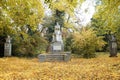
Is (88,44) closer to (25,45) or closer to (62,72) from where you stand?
(25,45)

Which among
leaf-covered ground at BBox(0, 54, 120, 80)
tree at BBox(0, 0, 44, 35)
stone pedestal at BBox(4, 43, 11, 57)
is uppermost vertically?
tree at BBox(0, 0, 44, 35)

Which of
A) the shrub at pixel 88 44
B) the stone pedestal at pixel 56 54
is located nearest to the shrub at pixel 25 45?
the stone pedestal at pixel 56 54

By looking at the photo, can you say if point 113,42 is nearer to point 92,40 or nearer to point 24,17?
point 92,40

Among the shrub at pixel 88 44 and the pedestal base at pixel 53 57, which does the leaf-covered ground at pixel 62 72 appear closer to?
the pedestal base at pixel 53 57

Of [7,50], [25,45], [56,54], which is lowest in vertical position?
[56,54]

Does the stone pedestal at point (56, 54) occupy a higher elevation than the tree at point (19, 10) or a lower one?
lower

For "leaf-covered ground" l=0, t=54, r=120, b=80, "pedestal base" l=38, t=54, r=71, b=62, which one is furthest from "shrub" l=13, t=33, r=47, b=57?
"leaf-covered ground" l=0, t=54, r=120, b=80

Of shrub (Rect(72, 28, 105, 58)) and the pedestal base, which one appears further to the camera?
shrub (Rect(72, 28, 105, 58))

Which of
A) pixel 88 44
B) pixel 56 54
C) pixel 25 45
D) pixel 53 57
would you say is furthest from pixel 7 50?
pixel 88 44

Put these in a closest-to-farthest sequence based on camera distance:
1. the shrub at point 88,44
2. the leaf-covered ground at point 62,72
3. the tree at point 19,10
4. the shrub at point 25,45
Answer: the leaf-covered ground at point 62,72 → the tree at point 19,10 → the shrub at point 88,44 → the shrub at point 25,45

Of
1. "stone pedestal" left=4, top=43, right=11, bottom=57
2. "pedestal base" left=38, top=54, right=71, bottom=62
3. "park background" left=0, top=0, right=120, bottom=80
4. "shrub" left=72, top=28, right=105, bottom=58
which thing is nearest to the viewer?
"park background" left=0, top=0, right=120, bottom=80

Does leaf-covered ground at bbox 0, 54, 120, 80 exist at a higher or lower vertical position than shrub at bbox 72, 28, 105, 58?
lower

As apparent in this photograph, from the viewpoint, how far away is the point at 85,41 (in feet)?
104

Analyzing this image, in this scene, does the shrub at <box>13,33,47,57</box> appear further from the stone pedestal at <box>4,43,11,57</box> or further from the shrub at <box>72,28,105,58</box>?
the shrub at <box>72,28,105,58</box>
